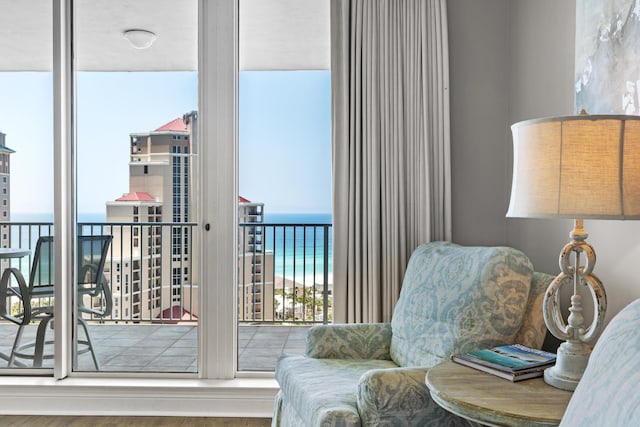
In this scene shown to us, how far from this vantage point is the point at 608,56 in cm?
182

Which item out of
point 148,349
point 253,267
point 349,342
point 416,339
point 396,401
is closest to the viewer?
Result: point 396,401

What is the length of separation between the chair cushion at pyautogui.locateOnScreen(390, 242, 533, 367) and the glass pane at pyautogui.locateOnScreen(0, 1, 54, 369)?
2.05m

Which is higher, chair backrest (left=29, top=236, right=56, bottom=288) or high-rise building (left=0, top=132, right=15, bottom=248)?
high-rise building (left=0, top=132, right=15, bottom=248)

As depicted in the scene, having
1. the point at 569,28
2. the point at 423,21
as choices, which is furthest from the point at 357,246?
the point at 569,28

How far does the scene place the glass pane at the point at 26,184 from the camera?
302 cm

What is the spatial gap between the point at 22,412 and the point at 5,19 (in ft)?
7.15

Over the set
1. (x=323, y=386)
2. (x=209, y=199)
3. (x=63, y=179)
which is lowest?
(x=323, y=386)

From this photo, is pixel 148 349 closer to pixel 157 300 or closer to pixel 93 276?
pixel 157 300

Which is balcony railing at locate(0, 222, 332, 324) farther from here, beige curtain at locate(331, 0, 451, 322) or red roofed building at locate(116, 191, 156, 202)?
beige curtain at locate(331, 0, 451, 322)

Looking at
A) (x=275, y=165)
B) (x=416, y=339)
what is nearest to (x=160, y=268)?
(x=275, y=165)

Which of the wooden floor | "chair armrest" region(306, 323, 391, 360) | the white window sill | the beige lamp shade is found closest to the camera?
the beige lamp shade

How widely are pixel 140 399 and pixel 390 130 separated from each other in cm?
194

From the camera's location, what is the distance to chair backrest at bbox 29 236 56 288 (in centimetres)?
302

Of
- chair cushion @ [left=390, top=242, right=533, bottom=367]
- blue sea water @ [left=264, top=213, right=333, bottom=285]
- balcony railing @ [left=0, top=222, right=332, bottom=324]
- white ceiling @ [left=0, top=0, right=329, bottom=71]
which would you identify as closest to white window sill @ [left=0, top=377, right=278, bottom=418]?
balcony railing @ [left=0, top=222, right=332, bottom=324]
